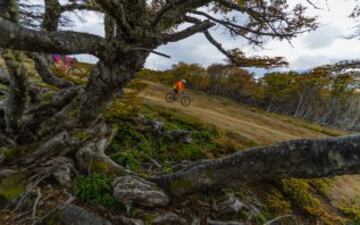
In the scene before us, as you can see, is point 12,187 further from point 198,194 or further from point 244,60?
point 244,60

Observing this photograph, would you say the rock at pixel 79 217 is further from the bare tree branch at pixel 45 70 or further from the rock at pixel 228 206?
the bare tree branch at pixel 45 70

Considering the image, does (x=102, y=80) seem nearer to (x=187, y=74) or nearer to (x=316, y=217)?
(x=316, y=217)

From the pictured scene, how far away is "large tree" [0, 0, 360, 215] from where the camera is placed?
328 cm

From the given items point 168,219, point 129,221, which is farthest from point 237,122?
point 129,221

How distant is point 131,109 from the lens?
26.1 feet

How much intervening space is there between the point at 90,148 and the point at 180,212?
185cm

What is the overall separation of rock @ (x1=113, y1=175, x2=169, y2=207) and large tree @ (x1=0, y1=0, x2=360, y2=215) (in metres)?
0.23

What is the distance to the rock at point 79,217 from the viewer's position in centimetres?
373

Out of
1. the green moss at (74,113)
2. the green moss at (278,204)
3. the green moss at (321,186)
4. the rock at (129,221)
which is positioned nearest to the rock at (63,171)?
the green moss at (74,113)

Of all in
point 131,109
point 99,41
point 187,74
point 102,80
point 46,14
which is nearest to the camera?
point 99,41

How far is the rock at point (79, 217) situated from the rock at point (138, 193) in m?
0.38

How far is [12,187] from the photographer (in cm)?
402

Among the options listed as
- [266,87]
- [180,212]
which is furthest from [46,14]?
[266,87]

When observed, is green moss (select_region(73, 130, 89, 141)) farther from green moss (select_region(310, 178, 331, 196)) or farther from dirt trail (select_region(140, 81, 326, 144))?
green moss (select_region(310, 178, 331, 196))
